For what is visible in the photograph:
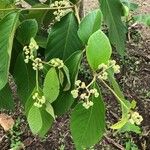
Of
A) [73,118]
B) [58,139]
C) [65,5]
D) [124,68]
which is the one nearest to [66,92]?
Result: [73,118]

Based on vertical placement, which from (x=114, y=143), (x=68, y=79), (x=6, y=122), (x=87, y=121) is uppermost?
(x=68, y=79)

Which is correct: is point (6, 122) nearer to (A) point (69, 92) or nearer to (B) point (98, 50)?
(A) point (69, 92)

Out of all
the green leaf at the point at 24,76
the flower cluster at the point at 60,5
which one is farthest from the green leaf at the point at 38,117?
the flower cluster at the point at 60,5

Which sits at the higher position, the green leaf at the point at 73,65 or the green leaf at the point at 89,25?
the green leaf at the point at 89,25

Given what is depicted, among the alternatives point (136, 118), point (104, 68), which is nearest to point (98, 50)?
point (104, 68)

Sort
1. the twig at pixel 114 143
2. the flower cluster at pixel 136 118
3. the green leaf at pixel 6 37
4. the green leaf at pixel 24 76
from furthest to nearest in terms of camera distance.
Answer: the twig at pixel 114 143 < the green leaf at pixel 24 76 < the green leaf at pixel 6 37 < the flower cluster at pixel 136 118

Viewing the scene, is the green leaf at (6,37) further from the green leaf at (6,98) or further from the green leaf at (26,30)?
the green leaf at (6,98)

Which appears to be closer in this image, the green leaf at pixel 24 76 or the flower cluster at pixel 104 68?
the flower cluster at pixel 104 68

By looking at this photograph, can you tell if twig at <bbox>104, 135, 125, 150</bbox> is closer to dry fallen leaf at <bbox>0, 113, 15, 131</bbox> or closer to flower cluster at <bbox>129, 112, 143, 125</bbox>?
dry fallen leaf at <bbox>0, 113, 15, 131</bbox>
